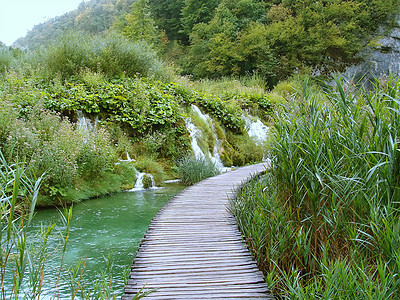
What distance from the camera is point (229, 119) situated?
12258mm

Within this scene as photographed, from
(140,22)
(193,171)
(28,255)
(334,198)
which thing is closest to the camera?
(28,255)

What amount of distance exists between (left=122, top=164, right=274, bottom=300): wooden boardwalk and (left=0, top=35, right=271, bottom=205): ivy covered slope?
6.75ft

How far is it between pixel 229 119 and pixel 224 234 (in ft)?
29.3

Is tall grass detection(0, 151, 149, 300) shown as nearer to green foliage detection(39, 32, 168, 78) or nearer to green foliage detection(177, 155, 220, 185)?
green foliage detection(177, 155, 220, 185)

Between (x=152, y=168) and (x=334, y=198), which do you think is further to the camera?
(x=152, y=168)

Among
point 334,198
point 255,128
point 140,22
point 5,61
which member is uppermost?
point 140,22

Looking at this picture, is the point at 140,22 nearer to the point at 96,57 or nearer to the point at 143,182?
the point at 96,57

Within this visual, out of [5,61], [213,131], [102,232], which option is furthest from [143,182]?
[5,61]

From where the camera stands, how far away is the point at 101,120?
8984mm

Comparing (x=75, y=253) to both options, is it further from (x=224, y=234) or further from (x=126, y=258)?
(x=224, y=234)

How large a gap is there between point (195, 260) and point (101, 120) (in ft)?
22.3

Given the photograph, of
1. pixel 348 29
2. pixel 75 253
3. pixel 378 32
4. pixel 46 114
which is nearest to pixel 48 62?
pixel 46 114

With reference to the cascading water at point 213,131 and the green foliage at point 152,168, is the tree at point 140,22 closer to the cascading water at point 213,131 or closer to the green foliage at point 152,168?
the cascading water at point 213,131

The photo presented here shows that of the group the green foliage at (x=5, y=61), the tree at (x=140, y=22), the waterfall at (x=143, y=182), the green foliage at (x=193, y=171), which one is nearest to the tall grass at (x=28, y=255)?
the waterfall at (x=143, y=182)
